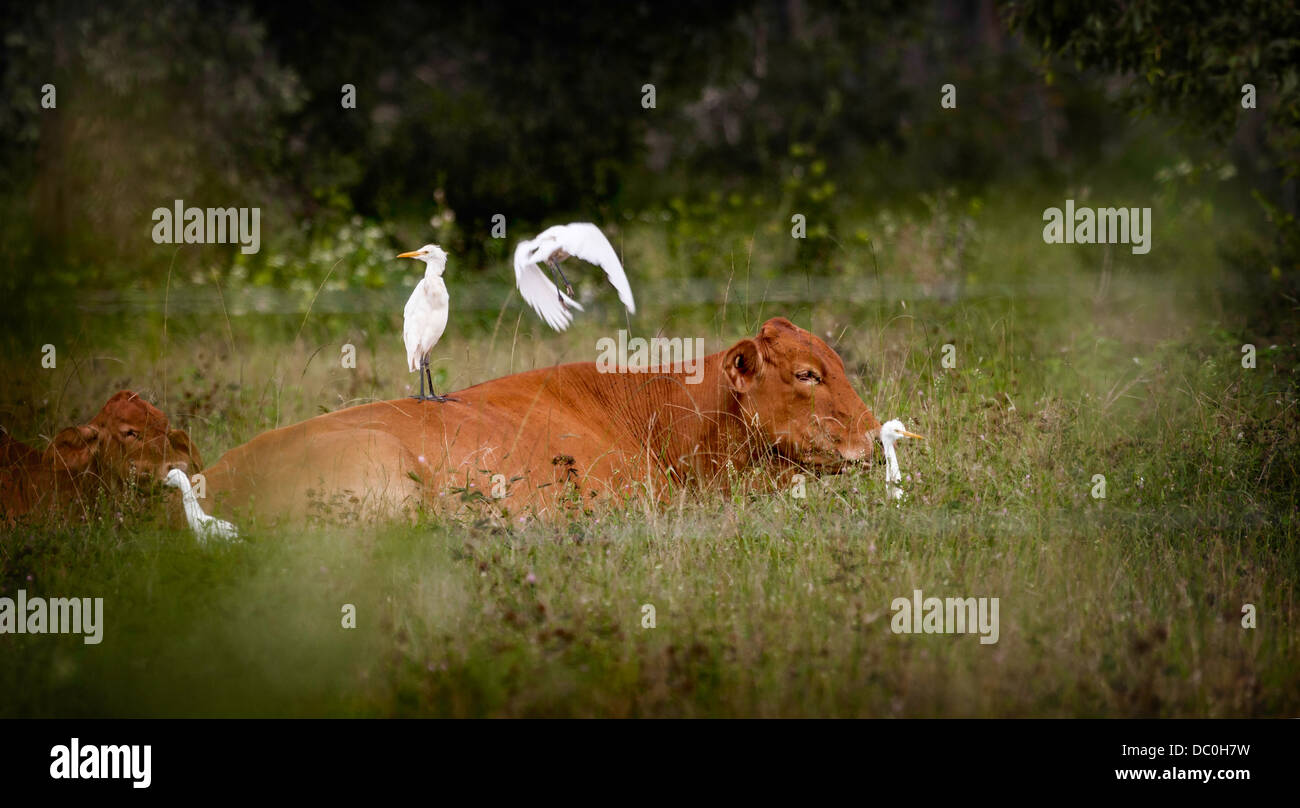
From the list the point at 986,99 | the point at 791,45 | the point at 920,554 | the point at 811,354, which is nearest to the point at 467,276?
the point at 811,354

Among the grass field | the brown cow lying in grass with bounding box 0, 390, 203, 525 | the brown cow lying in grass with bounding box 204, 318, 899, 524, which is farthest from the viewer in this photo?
the brown cow lying in grass with bounding box 0, 390, 203, 525

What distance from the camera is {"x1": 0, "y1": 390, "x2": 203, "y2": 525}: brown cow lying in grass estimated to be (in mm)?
5660

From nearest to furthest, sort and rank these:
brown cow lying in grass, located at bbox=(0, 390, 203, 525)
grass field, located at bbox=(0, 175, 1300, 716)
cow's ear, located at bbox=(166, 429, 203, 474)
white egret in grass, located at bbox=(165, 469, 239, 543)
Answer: grass field, located at bbox=(0, 175, 1300, 716) → white egret in grass, located at bbox=(165, 469, 239, 543) → brown cow lying in grass, located at bbox=(0, 390, 203, 525) → cow's ear, located at bbox=(166, 429, 203, 474)

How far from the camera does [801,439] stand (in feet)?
18.7

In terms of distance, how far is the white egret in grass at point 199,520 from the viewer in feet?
16.3

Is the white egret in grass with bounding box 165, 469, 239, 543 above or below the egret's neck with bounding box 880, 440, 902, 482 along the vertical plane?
below

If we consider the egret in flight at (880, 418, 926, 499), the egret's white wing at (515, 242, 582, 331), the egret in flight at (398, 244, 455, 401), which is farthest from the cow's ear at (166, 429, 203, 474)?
the egret in flight at (880, 418, 926, 499)

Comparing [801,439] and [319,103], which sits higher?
[319,103]

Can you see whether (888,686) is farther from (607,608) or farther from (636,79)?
(636,79)

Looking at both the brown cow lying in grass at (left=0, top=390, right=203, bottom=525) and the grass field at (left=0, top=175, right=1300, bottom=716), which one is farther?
the brown cow lying in grass at (left=0, top=390, right=203, bottom=525)

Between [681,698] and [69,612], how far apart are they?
234 cm

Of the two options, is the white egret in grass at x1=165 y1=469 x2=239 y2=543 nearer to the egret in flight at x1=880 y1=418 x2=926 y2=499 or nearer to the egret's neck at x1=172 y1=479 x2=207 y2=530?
the egret's neck at x1=172 y1=479 x2=207 y2=530

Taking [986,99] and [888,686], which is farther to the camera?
[986,99]

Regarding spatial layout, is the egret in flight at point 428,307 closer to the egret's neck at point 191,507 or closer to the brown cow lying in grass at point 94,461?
the egret's neck at point 191,507
